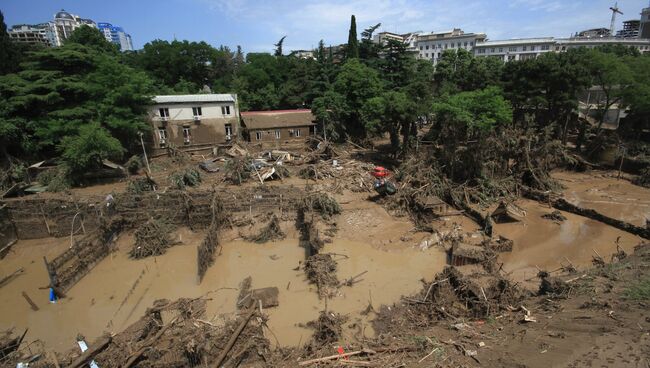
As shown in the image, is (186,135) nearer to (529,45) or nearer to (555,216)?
(555,216)

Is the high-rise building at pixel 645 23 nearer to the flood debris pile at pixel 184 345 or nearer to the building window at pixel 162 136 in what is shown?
the building window at pixel 162 136

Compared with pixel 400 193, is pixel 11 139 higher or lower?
higher

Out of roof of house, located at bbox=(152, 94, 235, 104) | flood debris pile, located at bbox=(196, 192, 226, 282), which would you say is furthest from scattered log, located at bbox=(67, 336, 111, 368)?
roof of house, located at bbox=(152, 94, 235, 104)

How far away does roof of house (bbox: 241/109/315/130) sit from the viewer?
3591 centimetres

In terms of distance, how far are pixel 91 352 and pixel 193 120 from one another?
2656 cm

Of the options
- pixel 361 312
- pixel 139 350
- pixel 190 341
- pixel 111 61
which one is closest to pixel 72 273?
pixel 139 350

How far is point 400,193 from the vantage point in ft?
72.5

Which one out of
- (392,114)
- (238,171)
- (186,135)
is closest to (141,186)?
(238,171)

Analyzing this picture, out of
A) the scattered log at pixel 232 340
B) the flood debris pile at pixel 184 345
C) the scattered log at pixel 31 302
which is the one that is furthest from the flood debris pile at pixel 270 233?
the scattered log at pixel 31 302

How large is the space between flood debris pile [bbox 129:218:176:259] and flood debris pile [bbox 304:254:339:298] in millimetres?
8391

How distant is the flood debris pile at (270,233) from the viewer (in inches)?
763

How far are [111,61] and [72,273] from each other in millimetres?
19858

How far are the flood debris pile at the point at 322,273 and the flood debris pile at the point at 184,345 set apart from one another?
3.68m

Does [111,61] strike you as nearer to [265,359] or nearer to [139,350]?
[139,350]
